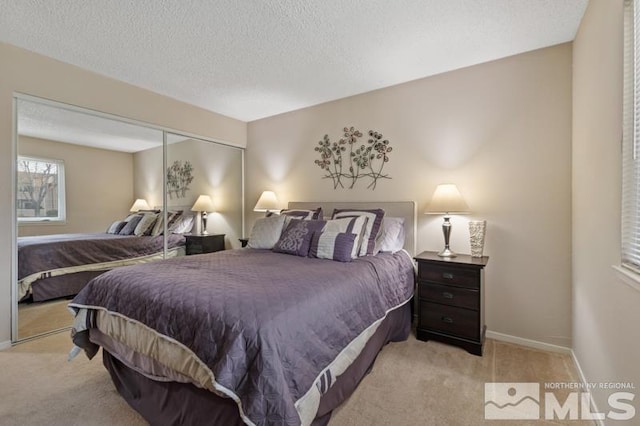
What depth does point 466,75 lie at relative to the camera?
8.75 feet

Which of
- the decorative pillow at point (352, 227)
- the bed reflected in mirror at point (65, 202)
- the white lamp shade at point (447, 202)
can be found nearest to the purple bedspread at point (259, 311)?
the decorative pillow at point (352, 227)

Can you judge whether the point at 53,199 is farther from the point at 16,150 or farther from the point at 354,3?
the point at 354,3

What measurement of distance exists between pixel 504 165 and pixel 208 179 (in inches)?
136

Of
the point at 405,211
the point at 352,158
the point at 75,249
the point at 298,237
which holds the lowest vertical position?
the point at 75,249

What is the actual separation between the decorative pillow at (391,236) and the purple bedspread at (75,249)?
2603 millimetres

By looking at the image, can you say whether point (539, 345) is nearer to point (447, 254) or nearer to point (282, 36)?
point (447, 254)

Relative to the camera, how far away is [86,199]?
9.71ft

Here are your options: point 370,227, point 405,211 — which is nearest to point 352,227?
point 370,227

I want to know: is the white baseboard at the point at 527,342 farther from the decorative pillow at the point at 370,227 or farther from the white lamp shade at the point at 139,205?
the white lamp shade at the point at 139,205

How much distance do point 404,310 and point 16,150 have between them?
3.60 meters

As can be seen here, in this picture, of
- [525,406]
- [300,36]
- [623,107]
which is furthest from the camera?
[300,36]

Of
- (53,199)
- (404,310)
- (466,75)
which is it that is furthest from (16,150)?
(466,75)

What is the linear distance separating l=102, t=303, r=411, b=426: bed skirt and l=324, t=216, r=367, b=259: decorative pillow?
0.70 metres

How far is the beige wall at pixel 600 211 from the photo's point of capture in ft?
4.14
